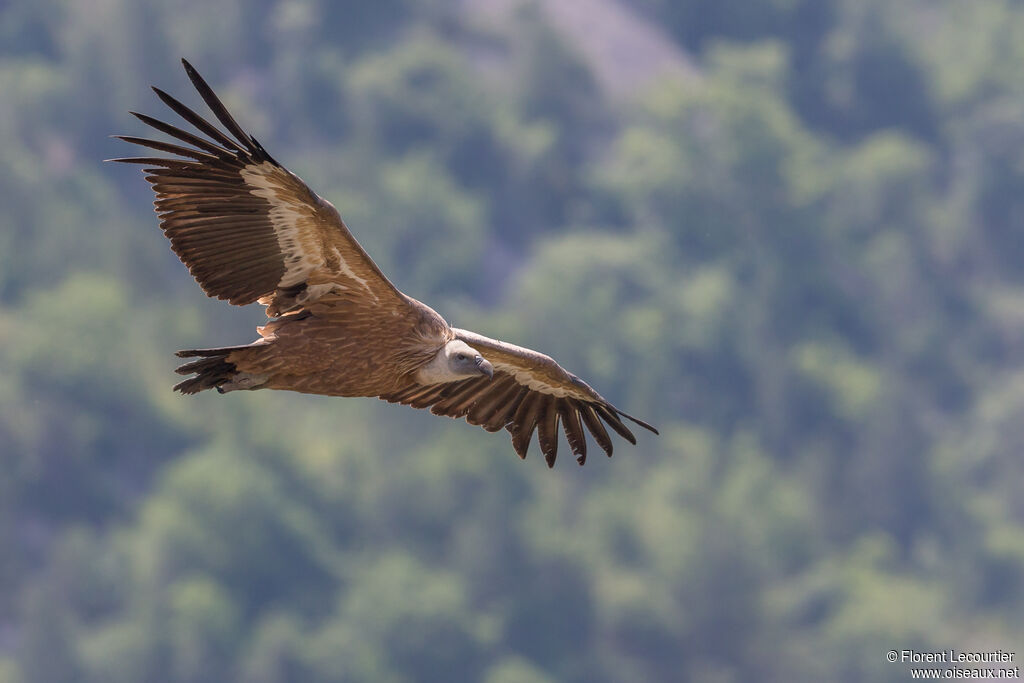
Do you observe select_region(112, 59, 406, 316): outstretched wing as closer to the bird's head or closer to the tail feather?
the tail feather

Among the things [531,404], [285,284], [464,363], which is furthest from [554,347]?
[285,284]

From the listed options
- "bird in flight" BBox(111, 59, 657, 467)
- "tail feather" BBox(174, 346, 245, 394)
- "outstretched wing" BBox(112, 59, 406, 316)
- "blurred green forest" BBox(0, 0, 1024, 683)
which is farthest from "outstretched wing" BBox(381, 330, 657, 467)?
"blurred green forest" BBox(0, 0, 1024, 683)

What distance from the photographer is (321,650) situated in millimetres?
64812

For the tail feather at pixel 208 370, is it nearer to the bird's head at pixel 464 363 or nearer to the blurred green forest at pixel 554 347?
the bird's head at pixel 464 363

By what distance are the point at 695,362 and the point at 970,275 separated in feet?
62.2

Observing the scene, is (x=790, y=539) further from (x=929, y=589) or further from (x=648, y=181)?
(x=648, y=181)

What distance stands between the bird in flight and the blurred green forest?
53850 millimetres

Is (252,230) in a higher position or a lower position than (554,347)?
lower

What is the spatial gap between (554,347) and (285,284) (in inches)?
2587

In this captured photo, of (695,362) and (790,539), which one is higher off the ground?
(695,362)

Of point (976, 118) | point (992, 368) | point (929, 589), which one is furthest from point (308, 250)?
point (976, 118)

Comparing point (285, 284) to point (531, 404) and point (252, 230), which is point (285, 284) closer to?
point (252, 230)

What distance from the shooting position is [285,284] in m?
9.88

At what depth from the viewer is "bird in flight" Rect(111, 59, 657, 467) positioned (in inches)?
369
